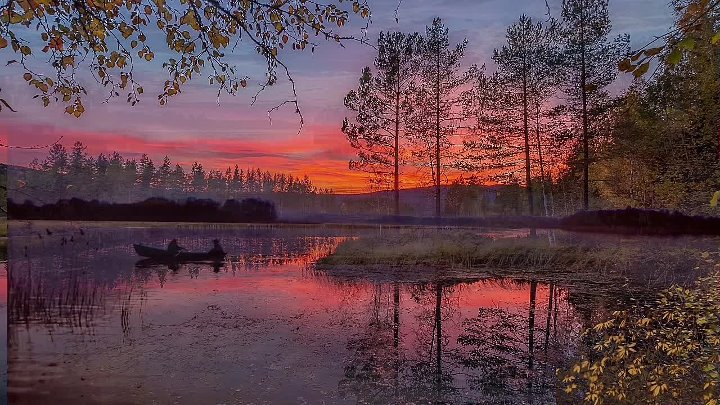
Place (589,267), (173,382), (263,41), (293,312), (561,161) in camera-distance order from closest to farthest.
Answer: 1. (263,41)
2. (173,382)
3. (293,312)
4. (589,267)
5. (561,161)

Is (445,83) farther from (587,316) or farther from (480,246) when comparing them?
(587,316)

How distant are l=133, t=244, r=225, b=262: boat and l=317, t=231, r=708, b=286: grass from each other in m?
7.82

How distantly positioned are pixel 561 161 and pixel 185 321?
26.7 metres

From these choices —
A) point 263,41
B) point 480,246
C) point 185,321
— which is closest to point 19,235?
point 185,321

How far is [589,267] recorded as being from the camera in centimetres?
2161

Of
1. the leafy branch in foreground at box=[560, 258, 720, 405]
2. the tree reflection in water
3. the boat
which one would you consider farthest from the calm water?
the boat

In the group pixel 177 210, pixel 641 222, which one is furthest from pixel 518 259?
pixel 177 210

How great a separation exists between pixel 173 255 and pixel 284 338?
17.9 metres

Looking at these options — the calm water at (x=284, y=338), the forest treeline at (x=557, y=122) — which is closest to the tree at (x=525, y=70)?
the forest treeline at (x=557, y=122)

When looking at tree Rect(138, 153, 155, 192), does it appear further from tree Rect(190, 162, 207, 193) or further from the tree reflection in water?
the tree reflection in water

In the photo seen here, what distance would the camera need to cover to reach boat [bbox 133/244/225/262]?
26.2 metres

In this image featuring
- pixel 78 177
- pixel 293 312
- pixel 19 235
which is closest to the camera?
pixel 293 312

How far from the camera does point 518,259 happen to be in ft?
78.4

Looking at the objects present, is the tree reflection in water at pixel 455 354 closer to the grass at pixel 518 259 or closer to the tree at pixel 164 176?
the grass at pixel 518 259
